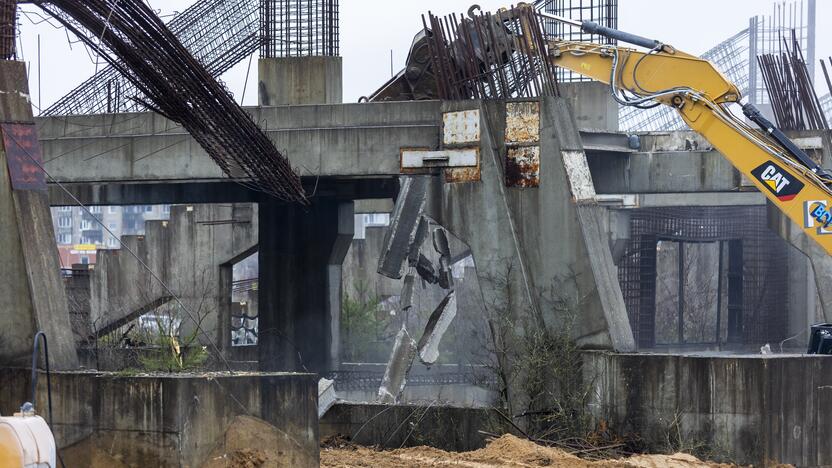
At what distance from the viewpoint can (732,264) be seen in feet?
154

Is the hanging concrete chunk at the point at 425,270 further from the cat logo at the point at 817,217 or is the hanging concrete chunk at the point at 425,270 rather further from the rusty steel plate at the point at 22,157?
the rusty steel plate at the point at 22,157

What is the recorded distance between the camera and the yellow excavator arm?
77.0ft

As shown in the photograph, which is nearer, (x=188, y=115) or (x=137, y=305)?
(x=188, y=115)

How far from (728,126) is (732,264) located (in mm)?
23901

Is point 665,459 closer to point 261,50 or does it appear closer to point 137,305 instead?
point 261,50

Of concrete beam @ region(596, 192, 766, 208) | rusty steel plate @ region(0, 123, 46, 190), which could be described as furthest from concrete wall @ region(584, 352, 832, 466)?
concrete beam @ region(596, 192, 766, 208)

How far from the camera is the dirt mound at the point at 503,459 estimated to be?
728 inches

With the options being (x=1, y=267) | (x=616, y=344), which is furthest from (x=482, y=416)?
(x=1, y=267)

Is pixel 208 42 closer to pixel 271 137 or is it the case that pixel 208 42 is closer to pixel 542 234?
pixel 271 137

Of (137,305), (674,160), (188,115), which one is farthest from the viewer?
(137,305)

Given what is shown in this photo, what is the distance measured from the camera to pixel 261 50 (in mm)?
34312

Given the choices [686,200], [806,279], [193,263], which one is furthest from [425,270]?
[686,200]

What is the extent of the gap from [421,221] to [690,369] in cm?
1215

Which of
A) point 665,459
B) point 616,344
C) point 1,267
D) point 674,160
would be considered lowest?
point 665,459
